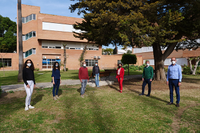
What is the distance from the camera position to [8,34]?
44.6m

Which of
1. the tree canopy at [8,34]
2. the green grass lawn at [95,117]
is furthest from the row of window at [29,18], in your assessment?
the green grass lawn at [95,117]

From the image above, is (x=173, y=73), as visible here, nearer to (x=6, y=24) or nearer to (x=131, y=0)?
(x=131, y=0)

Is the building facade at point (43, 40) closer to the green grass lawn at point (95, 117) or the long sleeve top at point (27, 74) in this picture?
the long sleeve top at point (27, 74)

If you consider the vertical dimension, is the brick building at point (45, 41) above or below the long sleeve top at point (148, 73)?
above

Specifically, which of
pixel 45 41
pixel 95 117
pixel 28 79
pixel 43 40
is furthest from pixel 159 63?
pixel 43 40

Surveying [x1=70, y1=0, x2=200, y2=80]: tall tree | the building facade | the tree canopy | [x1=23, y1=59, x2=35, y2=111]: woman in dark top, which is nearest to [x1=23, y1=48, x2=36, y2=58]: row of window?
the building facade

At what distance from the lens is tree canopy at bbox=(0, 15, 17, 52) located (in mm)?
43562

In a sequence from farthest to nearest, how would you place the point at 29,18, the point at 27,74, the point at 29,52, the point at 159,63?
1. the point at 29,18
2. the point at 29,52
3. the point at 159,63
4. the point at 27,74

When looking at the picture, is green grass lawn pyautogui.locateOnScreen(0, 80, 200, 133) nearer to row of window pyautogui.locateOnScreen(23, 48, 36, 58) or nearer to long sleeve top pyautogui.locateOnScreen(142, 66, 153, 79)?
long sleeve top pyautogui.locateOnScreen(142, 66, 153, 79)

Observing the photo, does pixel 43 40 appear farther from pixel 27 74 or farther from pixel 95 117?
pixel 95 117

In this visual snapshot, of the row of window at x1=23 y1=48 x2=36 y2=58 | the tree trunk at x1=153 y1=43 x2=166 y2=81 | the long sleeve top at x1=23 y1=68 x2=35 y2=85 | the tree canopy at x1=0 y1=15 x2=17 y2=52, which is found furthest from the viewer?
the tree canopy at x1=0 y1=15 x2=17 y2=52

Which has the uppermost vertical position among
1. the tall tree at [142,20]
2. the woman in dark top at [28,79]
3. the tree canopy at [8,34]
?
the tree canopy at [8,34]

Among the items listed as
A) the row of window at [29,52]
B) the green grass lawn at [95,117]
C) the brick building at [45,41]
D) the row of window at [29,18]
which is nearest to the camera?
the green grass lawn at [95,117]

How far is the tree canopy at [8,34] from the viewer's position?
143ft
